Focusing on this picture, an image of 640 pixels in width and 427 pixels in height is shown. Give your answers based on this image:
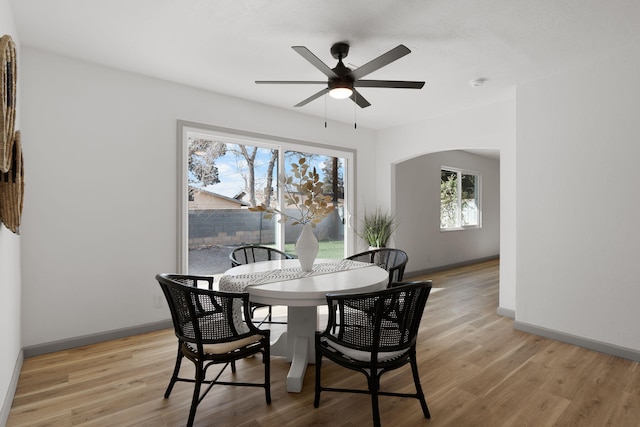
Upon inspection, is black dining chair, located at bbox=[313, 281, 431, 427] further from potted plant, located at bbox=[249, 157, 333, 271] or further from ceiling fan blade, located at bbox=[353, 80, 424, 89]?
ceiling fan blade, located at bbox=[353, 80, 424, 89]

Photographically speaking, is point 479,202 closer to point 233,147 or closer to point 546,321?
point 546,321

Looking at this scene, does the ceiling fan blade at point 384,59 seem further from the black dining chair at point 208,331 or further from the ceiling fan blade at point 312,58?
the black dining chair at point 208,331

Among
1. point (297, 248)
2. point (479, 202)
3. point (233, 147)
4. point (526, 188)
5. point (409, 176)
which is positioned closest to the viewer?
point (297, 248)

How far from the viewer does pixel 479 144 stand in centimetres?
430

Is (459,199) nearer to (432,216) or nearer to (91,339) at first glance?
(432,216)

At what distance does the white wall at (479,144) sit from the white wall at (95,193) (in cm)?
294

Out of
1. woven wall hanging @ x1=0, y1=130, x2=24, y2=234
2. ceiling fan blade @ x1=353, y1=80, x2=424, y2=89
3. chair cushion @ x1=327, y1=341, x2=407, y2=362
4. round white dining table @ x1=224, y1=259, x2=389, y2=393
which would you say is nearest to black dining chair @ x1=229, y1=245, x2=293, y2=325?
round white dining table @ x1=224, y1=259, x2=389, y2=393

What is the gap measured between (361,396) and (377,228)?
3222 mm

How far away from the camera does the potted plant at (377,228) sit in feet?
17.0

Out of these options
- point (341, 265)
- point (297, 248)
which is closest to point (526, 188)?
point (341, 265)

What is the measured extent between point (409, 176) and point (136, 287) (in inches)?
178

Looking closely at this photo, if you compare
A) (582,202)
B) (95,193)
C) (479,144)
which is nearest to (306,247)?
(95,193)

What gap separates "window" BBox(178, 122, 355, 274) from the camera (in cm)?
381

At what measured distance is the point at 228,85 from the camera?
3627mm
